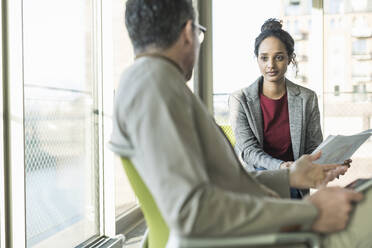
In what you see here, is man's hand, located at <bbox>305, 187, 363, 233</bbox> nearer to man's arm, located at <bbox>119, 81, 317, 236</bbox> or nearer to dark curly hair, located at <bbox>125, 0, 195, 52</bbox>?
man's arm, located at <bbox>119, 81, 317, 236</bbox>

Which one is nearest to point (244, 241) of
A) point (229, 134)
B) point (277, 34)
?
point (277, 34)

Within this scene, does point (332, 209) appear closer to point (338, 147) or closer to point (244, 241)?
point (244, 241)

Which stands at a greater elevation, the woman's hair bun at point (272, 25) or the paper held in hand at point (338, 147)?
the woman's hair bun at point (272, 25)

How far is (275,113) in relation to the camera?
2.05 m

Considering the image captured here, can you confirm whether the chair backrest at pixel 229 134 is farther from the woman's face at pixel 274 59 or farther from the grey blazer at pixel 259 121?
the woman's face at pixel 274 59

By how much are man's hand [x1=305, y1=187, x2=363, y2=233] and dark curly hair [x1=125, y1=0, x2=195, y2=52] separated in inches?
20.2

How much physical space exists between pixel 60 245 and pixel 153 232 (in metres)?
1.64

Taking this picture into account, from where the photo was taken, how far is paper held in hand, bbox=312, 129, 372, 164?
1.51 meters

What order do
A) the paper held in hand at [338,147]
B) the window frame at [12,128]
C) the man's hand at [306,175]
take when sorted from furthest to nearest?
the window frame at [12,128], the paper held in hand at [338,147], the man's hand at [306,175]

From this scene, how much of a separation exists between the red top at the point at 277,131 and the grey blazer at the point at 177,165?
118 cm

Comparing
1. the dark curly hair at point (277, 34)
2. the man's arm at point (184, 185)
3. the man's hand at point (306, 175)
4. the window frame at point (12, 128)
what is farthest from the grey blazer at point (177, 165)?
the dark curly hair at point (277, 34)

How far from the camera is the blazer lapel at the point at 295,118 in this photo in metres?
1.98

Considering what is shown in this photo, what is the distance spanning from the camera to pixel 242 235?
0.84 metres

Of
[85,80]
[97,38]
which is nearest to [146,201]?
[85,80]
